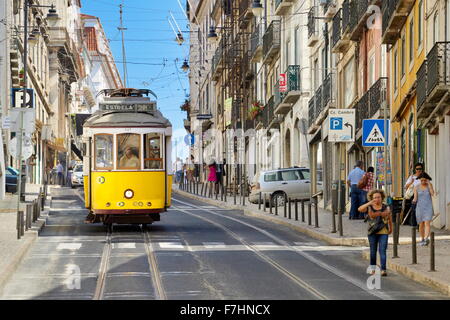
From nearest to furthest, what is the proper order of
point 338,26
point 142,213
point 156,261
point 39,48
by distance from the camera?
point 156,261 < point 142,213 < point 338,26 < point 39,48

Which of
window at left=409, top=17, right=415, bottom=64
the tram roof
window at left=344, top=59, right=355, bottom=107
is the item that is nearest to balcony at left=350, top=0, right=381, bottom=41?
window at left=344, top=59, right=355, bottom=107

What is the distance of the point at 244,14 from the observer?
66312 mm

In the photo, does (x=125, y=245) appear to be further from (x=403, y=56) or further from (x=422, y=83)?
(x=403, y=56)

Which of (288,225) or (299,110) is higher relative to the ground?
(299,110)

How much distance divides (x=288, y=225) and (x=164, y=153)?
4.89 metres

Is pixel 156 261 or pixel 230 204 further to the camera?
pixel 230 204

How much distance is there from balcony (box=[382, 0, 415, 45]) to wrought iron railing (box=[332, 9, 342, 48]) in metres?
5.45

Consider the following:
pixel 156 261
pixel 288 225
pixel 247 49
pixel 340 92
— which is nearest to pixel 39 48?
pixel 247 49

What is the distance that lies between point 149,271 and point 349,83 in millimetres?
24056

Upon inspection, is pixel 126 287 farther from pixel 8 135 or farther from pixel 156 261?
pixel 8 135

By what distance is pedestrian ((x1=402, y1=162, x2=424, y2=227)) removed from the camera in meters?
22.7

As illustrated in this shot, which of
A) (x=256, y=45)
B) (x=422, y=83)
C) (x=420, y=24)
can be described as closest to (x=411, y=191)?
(x=422, y=83)

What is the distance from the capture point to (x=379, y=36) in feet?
118

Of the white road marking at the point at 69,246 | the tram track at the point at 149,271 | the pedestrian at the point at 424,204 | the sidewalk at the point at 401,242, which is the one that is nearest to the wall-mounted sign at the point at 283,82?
the sidewalk at the point at 401,242
